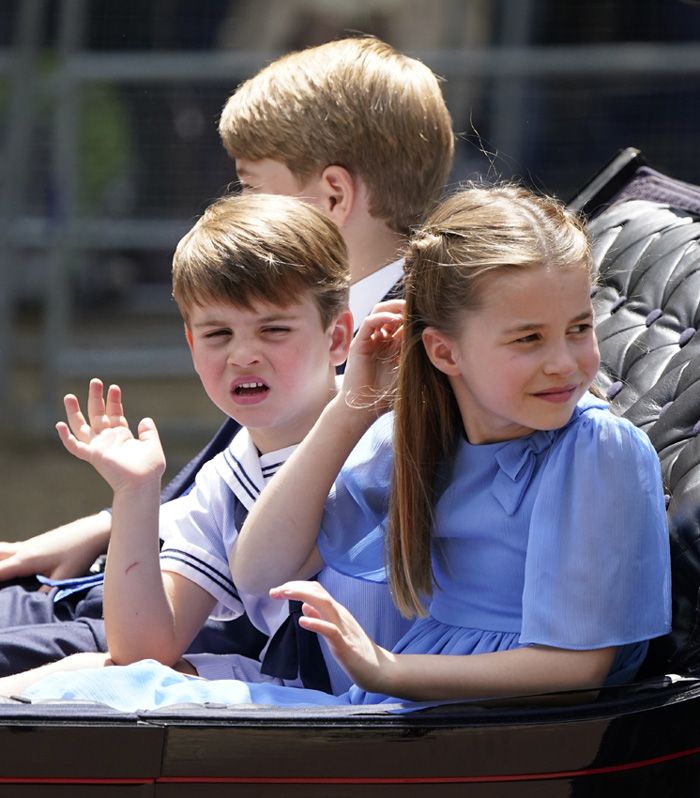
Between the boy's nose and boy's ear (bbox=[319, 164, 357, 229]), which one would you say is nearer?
the boy's nose

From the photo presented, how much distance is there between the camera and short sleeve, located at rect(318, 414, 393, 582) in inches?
74.2

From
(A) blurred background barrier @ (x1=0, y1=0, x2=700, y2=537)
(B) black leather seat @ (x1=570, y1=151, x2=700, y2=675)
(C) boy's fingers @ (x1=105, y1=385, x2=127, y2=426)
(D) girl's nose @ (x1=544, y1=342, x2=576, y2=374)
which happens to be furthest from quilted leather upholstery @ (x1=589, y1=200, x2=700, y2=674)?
(A) blurred background barrier @ (x1=0, y1=0, x2=700, y2=537)

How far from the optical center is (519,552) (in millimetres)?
1736

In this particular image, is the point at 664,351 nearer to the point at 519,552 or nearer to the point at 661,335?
the point at 661,335

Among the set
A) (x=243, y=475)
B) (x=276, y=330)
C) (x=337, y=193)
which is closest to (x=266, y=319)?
(x=276, y=330)

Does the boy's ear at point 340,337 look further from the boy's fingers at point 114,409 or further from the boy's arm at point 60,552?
the boy's arm at point 60,552

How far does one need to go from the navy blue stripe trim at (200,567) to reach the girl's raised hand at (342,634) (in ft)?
1.27

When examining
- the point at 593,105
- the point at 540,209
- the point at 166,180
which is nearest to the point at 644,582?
the point at 540,209

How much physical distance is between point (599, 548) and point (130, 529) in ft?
2.08

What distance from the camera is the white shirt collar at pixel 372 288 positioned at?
2.26 meters

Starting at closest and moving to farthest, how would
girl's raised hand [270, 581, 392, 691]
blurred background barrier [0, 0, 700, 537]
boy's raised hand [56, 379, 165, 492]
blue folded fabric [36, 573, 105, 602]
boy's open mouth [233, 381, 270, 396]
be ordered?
girl's raised hand [270, 581, 392, 691], boy's raised hand [56, 379, 165, 492], boy's open mouth [233, 381, 270, 396], blue folded fabric [36, 573, 105, 602], blurred background barrier [0, 0, 700, 537]

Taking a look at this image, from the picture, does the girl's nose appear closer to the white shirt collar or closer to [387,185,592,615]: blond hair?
[387,185,592,615]: blond hair

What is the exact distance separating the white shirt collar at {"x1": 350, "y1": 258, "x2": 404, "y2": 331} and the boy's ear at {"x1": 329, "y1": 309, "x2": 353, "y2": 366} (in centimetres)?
22

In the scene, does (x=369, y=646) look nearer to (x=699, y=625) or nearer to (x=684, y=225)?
(x=699, y=625)
